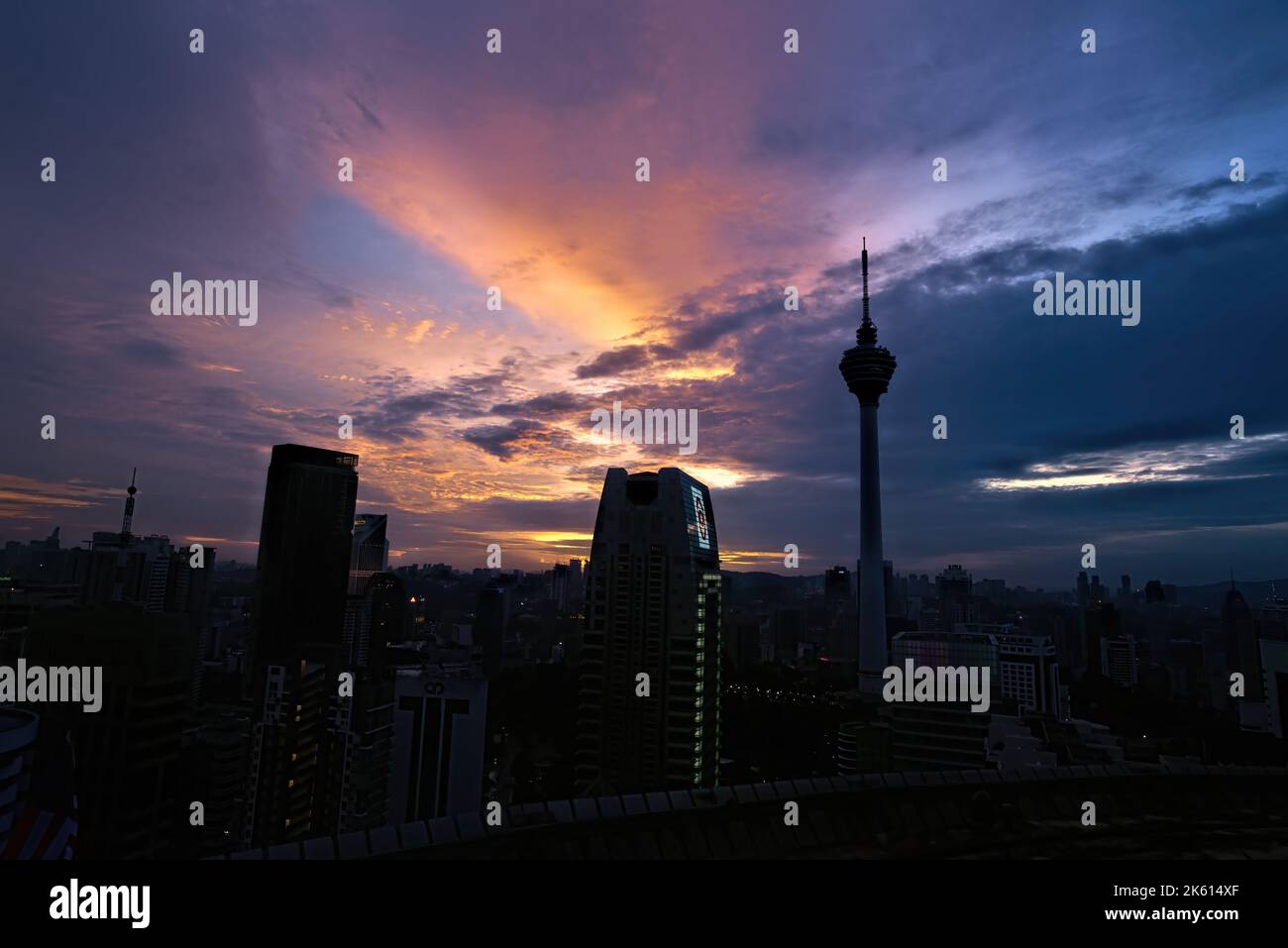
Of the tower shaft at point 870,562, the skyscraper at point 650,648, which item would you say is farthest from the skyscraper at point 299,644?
the tower shaft at point 870,562

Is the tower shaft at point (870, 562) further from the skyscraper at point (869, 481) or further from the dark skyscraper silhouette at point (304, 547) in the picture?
the dark skyscraper silhouette at point (304, 547)

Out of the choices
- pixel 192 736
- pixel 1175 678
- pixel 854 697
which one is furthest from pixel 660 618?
pixel 1175 678

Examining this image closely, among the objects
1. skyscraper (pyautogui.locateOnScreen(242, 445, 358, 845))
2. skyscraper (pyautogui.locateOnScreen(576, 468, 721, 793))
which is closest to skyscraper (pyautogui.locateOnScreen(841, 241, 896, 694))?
skyscraper (pyautogui.locateOnScreen(576, 468, 721, 793))

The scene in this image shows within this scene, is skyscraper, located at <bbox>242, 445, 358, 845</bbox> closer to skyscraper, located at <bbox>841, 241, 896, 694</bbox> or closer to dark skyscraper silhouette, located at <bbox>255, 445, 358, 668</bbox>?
dark skyscraper silhouette, located at <bbox>255, 445, 358, 668</bbox>

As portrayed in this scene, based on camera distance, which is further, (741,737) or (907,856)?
(741,737)

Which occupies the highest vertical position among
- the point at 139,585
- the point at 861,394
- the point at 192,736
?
the point at 861,394
